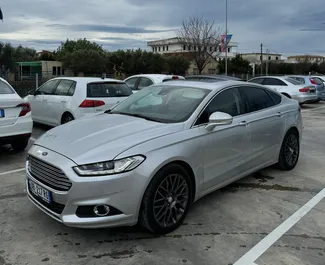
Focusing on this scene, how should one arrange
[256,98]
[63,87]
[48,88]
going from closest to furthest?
[256,98] → [63,87] → [48,88]

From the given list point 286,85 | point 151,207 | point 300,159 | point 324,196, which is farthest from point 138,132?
point 286,85

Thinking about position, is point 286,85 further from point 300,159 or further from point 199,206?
point 199,206

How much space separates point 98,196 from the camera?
123 inches

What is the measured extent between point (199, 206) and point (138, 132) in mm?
1326

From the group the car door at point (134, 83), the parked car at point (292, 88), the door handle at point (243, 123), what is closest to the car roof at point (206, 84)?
the door handle at point (243, 123)

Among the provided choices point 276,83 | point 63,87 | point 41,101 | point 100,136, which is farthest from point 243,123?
point 276,83

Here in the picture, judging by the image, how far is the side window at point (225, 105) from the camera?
13.5ft

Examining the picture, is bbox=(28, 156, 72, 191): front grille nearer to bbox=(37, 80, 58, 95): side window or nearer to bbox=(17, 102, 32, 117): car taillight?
bbox=(17, 102, 32, 117): car taillight

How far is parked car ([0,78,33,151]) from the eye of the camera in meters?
5.91

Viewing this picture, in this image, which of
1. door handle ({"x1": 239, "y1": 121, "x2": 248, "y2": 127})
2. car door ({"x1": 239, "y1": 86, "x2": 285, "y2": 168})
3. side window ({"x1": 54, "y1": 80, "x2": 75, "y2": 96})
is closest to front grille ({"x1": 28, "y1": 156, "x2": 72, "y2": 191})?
door handle ({"x1": 239, "y1": 121, "x2": 248, "y2": 127})

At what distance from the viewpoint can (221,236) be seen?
358 centimetres

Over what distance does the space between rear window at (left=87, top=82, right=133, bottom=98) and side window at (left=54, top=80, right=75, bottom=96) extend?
1.84 ft

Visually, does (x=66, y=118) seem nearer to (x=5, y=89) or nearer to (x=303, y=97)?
(x=5, y=89)

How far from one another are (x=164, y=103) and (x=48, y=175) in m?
1.70
